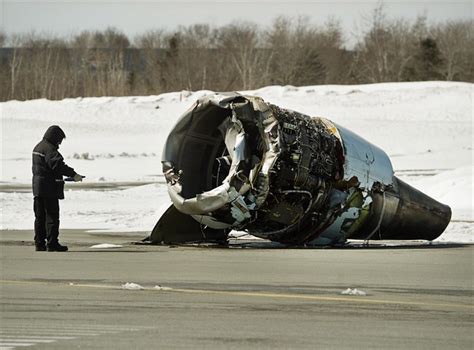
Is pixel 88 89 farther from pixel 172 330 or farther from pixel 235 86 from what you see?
pixel 172 330

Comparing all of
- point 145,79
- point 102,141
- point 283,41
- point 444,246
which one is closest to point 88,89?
point 145,79

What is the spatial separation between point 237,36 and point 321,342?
119137mm

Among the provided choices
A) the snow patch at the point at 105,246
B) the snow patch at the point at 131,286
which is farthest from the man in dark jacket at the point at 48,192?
the snow patch at the point at 131,286

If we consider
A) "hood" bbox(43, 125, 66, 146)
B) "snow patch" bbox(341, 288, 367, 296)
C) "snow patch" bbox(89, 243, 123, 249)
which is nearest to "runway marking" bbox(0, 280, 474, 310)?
"snow patch" bbox(341, 288, 367, 296)

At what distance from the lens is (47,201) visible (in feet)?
61.6

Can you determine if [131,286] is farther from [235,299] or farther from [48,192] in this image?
[48,192]

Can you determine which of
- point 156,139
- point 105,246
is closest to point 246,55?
point 156,139

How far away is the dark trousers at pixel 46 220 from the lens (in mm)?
18625

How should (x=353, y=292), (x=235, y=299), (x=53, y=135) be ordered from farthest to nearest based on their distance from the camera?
(x=53, y=135), (x=353, y=292), (x=235, y=299)

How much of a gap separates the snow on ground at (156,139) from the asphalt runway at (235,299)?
638 centimetres

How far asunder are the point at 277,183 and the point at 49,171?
357 cm

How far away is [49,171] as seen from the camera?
61.8ft

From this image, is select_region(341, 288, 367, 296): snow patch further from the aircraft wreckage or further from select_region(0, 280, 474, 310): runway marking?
the aircraft wreckage

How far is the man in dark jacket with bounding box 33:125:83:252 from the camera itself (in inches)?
734
